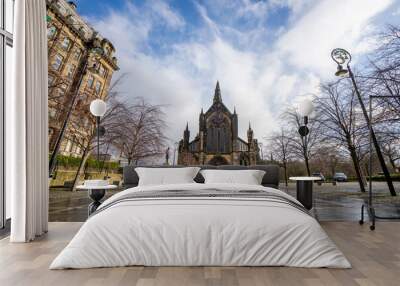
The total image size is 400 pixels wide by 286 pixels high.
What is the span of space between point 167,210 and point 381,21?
4244 millimetres

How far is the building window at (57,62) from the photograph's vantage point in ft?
16.9

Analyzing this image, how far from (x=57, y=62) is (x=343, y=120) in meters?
4.50

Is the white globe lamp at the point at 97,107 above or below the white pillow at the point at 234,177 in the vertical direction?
above

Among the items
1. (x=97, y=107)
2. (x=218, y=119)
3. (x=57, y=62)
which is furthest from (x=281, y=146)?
(x=57, y=62)

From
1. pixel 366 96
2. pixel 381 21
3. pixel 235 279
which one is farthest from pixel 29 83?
pixel 381 21

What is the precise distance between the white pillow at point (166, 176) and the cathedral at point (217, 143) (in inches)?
33.2

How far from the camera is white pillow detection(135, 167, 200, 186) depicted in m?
3.99

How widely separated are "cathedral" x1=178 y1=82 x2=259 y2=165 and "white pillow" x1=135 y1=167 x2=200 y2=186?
84cm

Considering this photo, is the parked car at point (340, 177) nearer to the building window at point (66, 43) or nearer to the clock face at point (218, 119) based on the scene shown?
the clock face at point (218, 119)

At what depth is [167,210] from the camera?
2.46 meters

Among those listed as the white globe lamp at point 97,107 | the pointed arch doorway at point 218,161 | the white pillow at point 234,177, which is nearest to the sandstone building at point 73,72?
the white globe lamp at point 97,107

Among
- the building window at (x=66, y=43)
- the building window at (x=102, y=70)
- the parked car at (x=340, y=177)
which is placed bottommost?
the parked car at (x=340, y=177)

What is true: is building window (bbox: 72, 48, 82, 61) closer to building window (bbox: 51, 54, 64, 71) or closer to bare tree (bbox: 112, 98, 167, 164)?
building window (bbox: 51, 54, 64, 71)

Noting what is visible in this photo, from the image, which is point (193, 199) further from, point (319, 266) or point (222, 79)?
point (222, 79)
